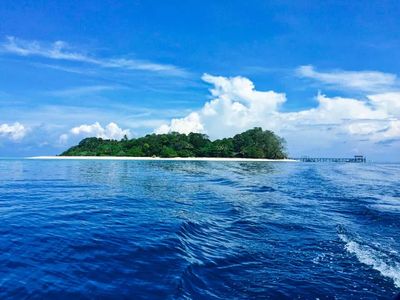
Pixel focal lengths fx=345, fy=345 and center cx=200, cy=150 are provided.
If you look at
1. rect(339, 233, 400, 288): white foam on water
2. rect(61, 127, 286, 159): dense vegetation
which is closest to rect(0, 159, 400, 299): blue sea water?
rect(339, 233, 400, 288): white foam on water

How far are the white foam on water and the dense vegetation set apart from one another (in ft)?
329

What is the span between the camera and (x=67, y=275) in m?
7.95

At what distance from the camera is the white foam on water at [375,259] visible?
9.04m

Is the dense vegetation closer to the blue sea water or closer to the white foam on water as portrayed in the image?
the blue sea water

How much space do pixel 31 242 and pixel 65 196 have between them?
420 inches

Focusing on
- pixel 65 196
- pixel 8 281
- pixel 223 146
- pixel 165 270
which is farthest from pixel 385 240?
pixel 223 146

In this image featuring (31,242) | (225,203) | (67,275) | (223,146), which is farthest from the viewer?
(223,146)

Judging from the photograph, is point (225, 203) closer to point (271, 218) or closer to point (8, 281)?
point (271, 218)

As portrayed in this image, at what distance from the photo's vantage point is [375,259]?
10.3 m

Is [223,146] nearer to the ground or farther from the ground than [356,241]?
farther from the ground

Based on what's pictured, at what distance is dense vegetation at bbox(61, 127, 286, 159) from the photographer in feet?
376

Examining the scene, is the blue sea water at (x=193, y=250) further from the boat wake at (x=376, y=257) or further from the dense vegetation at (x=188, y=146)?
the dense vegetation at (x=188, y=146)

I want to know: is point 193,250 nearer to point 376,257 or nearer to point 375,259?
point 375,259

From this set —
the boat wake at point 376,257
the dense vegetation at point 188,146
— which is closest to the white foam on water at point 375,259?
the boat wake at point 376,257
